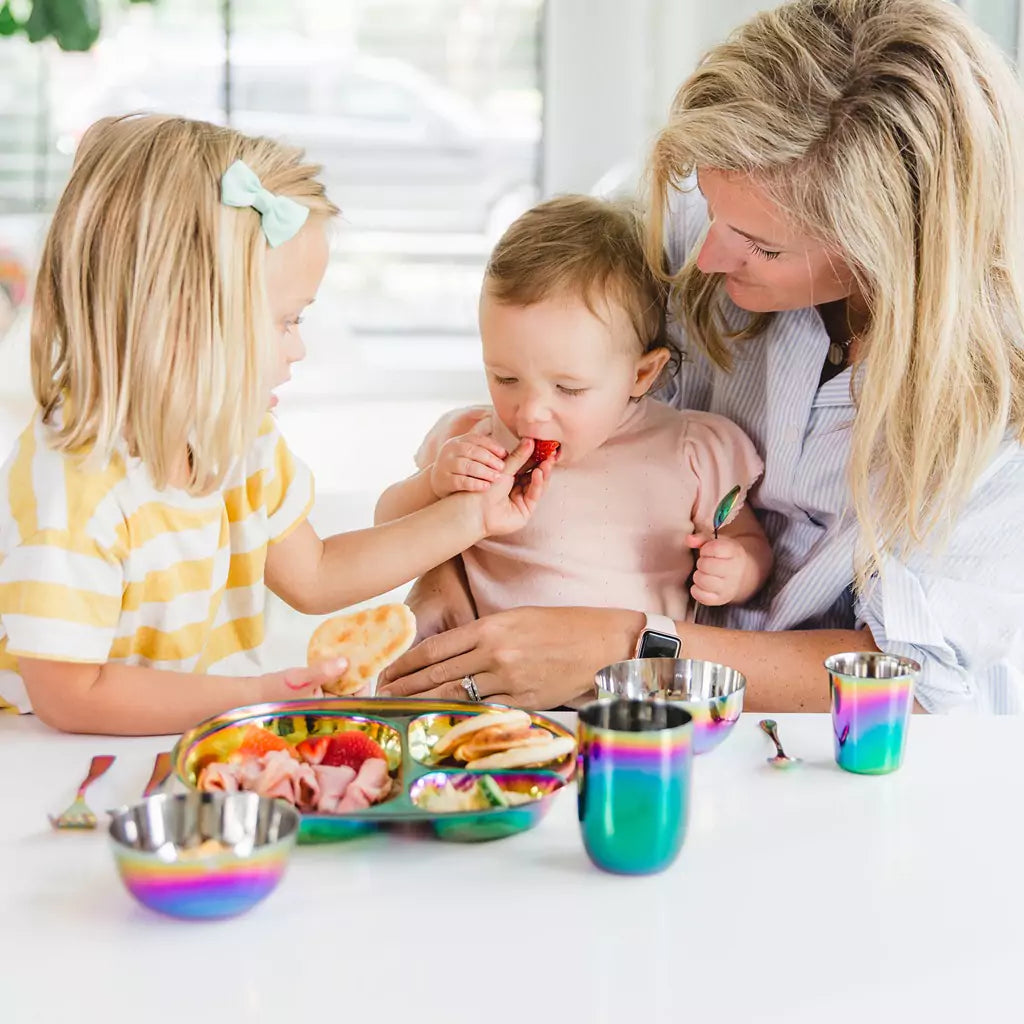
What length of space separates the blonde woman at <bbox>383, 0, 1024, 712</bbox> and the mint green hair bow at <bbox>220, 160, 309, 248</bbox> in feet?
1.45

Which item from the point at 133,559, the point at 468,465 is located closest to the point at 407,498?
the point at 468,465

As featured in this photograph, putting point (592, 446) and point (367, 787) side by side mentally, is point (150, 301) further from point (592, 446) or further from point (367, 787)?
point (592, 446)

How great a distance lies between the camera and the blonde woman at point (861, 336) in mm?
1366

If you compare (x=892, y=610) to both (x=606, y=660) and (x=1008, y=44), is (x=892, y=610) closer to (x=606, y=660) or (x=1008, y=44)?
(x=606, y=660)

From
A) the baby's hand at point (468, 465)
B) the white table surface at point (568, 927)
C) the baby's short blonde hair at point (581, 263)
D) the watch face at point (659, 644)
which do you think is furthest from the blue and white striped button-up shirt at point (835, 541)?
the white table surface at point (568, 927)

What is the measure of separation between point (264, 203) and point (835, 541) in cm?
78

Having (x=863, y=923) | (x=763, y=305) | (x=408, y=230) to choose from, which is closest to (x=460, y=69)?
(x=408, y=230)

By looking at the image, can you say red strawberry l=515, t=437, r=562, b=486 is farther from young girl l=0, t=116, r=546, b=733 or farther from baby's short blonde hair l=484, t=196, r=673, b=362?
young girl l=0, t=116, r=546, b=733

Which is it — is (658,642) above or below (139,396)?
below

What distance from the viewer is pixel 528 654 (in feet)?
4.98

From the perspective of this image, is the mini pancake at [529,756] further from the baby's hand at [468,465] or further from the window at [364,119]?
the window at [364,119]

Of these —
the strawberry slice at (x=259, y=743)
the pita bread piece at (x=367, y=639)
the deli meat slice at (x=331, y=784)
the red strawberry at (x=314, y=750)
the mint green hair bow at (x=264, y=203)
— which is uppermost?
the mint green hair bow at (x=264, y=203)

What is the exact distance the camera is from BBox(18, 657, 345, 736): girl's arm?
1.18m

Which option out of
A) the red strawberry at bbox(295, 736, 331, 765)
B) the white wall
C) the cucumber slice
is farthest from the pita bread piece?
the white wall
